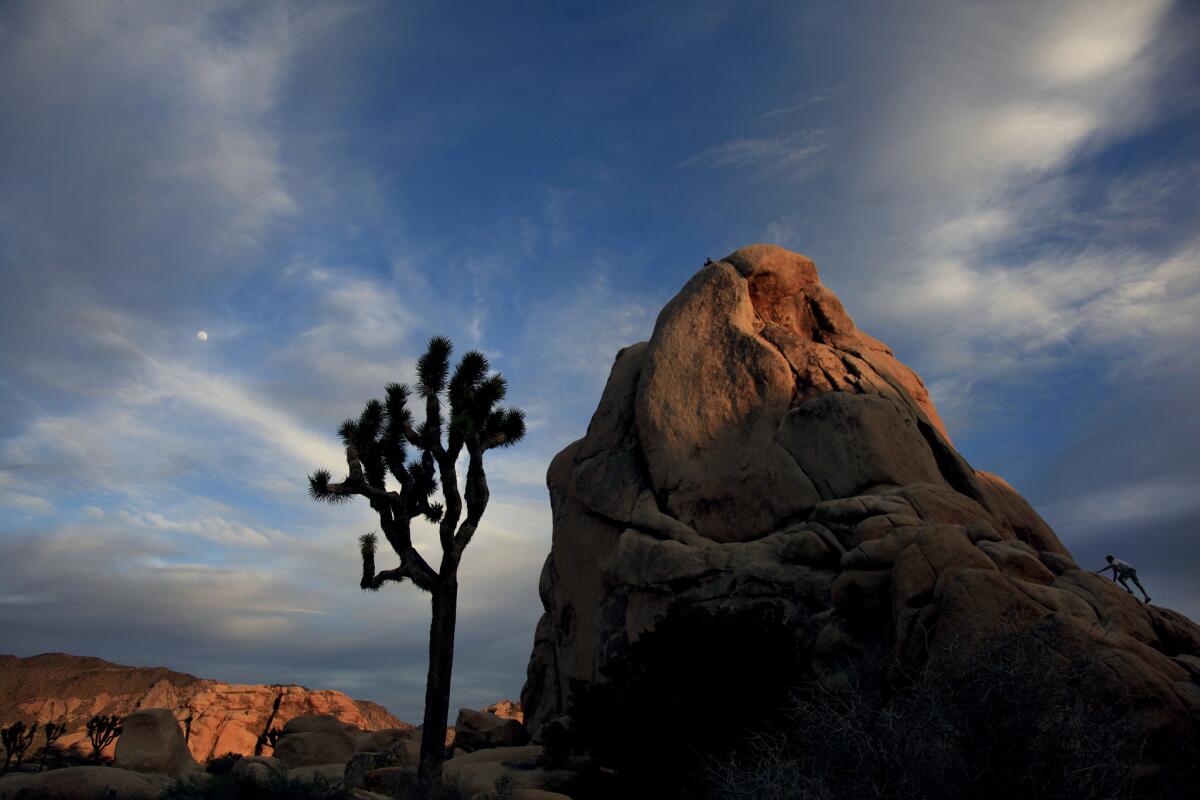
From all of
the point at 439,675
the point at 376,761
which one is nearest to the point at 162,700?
the point at 376,761

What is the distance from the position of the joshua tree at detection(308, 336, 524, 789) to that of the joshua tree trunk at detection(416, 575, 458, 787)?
25mm

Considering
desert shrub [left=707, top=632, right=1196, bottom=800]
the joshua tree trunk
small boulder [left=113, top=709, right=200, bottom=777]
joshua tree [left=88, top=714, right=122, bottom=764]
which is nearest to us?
desert shrub [left=707, top=632, right=1196, bottom=800]

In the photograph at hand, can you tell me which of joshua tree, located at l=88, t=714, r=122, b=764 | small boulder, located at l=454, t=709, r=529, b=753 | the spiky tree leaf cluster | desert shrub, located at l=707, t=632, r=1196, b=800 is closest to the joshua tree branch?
the spiky tree leaf cluster

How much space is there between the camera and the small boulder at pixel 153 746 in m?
19.5

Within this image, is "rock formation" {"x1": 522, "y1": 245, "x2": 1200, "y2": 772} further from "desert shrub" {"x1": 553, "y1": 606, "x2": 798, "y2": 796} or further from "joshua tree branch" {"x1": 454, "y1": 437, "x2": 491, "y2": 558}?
"joshua tree branch" {"x1": 454, "y1": 437, "x2": 491, "y2": 558}

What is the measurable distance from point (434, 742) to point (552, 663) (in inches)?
325

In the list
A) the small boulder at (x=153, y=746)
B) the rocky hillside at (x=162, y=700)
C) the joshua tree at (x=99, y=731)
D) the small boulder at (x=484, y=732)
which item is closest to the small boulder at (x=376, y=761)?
the small boulder at (x=484, y=732)

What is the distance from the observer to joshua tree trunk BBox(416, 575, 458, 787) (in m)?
20.5

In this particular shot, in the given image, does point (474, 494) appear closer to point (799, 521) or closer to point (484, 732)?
point (799, 521)

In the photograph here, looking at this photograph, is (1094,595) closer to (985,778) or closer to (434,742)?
(985,778)

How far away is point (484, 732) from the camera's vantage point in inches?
1159

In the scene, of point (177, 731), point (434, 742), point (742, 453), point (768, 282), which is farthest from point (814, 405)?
point (177, 731)

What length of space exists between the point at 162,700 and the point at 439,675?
42.3 meters

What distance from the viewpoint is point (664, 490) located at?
25188mm
